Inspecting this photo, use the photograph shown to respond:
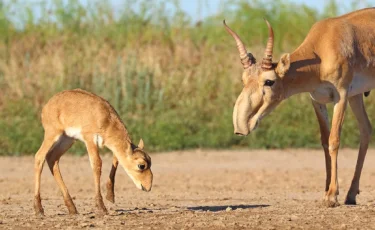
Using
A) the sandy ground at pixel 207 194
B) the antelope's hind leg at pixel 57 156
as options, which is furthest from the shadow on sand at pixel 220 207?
the antelope's hind leg at pixel 57 156

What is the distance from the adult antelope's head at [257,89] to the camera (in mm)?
9875

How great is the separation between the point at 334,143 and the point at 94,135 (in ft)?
8.19

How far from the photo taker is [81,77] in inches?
693

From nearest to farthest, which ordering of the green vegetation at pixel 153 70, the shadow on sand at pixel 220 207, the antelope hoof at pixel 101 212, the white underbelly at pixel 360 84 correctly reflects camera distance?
1. the antelope hoof at pixel 101 212
2. the white underbelly at pixel 360 84
3. the shadow on sand at pixel 220 207
4. the green vegetation at pixel 153 70

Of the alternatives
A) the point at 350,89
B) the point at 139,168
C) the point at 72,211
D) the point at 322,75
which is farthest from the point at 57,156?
the point at 350,89

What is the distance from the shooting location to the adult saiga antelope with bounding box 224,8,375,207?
32.5 feet

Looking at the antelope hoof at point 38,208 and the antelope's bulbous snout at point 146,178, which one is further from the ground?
the antelope's bulbous snout at point 146,178

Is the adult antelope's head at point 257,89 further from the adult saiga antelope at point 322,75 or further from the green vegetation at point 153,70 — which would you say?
the green vegetation at point 153,70

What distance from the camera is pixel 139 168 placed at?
968cm

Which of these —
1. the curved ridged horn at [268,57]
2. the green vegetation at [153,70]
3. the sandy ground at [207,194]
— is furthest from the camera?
the green vegetation at [153,70]

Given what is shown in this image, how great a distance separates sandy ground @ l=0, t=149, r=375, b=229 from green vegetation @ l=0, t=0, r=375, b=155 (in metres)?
0.46

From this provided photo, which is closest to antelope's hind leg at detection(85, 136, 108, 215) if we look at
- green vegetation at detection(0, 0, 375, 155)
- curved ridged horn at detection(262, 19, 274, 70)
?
curved ridged horn at detection(262, 19, 274, 70)

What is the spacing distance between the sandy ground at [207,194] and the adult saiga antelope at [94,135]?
315 millimetres

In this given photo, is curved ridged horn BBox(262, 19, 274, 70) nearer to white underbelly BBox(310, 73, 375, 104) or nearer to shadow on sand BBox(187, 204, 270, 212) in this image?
white underbelly BBox(310, 73, 375, 104)
